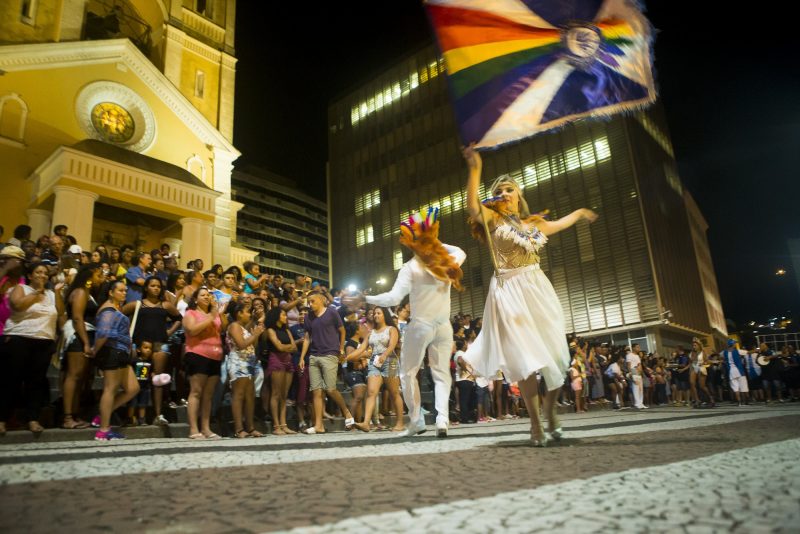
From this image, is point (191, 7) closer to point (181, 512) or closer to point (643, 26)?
point (643, 26)

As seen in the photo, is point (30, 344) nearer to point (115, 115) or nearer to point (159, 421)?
point (159, 421)

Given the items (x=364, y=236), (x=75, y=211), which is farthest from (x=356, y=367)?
(x=364, y=236)

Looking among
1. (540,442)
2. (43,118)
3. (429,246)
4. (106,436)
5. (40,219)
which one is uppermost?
(43,118)

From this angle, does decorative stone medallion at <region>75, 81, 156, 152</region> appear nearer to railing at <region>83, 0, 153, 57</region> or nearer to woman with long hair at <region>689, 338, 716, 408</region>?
railing at <region>83, 0, 153, 57</region>

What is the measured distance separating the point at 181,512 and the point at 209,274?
8.97 meters

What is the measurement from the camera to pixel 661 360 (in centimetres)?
2177

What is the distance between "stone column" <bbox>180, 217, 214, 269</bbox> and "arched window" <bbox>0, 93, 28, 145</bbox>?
681cm

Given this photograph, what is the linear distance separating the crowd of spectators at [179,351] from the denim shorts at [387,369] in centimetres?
2

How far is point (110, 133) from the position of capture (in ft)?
71.5

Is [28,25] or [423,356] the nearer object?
[423,356]

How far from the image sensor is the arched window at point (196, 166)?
80.8 ft

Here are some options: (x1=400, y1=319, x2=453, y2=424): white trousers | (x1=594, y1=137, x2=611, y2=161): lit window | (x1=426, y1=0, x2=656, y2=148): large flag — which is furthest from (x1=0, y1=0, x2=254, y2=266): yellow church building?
(x1=594, y1=137, x2=611, y2=161): lit window

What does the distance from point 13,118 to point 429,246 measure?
828 inches

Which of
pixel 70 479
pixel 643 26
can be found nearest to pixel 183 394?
pixel 70 479
